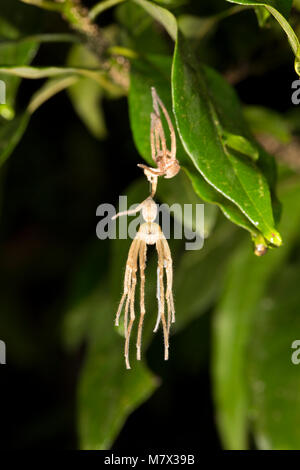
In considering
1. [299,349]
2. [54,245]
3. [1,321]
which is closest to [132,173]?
[54,245]

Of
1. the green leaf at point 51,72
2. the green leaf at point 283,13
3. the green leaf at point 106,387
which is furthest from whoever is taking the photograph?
the green leaf at point 106,387

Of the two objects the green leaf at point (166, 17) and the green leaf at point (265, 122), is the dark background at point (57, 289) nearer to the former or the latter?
the green leaf at point (265, 122)

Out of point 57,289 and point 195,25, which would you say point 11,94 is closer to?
Answer: point 195,25

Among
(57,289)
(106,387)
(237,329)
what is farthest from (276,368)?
(57,289)

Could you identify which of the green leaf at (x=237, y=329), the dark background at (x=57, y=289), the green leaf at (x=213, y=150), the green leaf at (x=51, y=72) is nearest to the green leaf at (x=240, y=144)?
the green leaf at (x=213, y=150)

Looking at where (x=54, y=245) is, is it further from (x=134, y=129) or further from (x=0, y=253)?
(x=134, y=129)

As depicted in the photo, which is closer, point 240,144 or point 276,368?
point 240,144

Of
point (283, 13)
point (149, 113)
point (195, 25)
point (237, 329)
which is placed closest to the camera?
point (283, 13)
